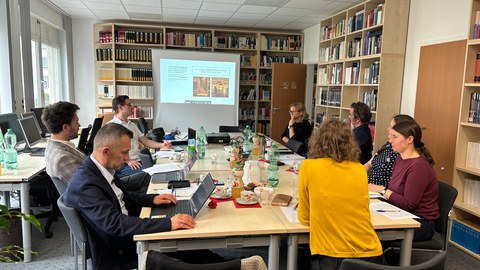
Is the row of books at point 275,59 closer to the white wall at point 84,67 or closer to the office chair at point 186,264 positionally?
the white wall at point 84,67

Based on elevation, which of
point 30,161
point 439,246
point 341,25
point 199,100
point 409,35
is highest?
point 341,25

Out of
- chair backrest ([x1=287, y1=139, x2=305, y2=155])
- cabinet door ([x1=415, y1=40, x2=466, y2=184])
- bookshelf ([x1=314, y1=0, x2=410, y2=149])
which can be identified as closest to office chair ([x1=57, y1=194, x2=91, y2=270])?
chair backrest ([x1=287, y1=139, x2=305, y2=155])

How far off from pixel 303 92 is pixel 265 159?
452 centimetres

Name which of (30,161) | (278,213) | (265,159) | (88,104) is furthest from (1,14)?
(278,213)

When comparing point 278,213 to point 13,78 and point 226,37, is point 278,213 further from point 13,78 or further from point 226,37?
point 226,37

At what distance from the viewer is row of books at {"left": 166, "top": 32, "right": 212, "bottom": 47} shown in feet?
23.7

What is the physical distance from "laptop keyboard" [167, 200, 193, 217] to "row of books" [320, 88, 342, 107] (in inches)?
168

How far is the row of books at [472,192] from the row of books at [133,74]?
586 cm

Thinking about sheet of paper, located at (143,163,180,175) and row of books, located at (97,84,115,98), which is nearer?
sheet of paper, located at (143,163,180,175)

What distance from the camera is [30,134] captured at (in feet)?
12.6

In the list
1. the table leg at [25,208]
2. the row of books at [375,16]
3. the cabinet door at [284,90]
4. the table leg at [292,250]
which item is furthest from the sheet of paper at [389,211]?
the cabinet door at [284,90]

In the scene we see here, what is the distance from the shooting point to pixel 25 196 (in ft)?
9.25

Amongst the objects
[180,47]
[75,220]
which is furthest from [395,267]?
[180,47]

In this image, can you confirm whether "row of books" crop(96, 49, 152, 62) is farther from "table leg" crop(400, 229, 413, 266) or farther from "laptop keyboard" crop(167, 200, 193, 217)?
"table leg" crop(400, 229, 413, 266)
